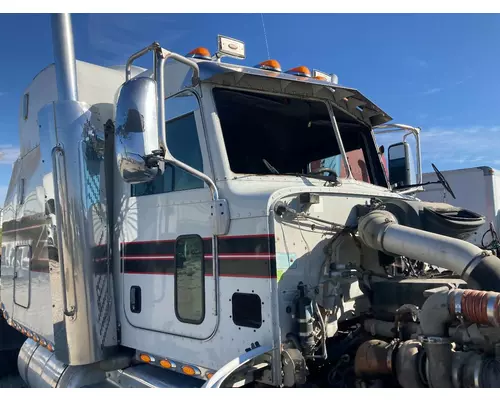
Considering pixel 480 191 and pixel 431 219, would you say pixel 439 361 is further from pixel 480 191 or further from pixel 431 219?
pixel 480 191

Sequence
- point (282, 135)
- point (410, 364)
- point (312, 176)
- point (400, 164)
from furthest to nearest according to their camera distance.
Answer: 1. point (400, 164)
2. point (282, 135)
3. point (312, 176)
4. point (410, 364)

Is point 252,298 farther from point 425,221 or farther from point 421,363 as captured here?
point 425,221

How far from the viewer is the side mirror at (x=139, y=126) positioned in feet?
8.45

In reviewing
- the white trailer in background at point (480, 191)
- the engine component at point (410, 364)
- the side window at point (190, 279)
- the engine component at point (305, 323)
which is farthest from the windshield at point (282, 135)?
the white trailer in background at point (480, 191)

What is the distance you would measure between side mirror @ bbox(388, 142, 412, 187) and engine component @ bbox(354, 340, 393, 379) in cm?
236

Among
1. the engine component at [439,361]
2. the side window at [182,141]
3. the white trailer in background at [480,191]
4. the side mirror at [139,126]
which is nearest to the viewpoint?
the engine component at [439,361]

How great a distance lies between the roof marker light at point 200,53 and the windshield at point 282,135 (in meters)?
0.28

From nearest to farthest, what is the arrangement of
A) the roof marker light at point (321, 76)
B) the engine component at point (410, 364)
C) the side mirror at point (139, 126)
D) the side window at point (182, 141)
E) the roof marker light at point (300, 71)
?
the engine component at point (410, 364), the side mirror at point (139, 126), the side window at point (182, 141), the roof marker light at point (300, 71), the roof marker light at point (321, 76)

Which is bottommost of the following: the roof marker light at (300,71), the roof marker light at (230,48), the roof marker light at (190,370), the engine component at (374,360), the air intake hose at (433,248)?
the roof marker light at (190,370)

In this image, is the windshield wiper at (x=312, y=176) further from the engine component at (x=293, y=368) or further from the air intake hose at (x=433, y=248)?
the engine component at (x=293, y=368)

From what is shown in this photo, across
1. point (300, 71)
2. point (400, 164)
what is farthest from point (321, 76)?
point (400, 164)

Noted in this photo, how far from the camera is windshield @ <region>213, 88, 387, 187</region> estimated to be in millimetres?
3305

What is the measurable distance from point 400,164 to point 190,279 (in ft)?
8.73

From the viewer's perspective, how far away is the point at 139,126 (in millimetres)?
2572
